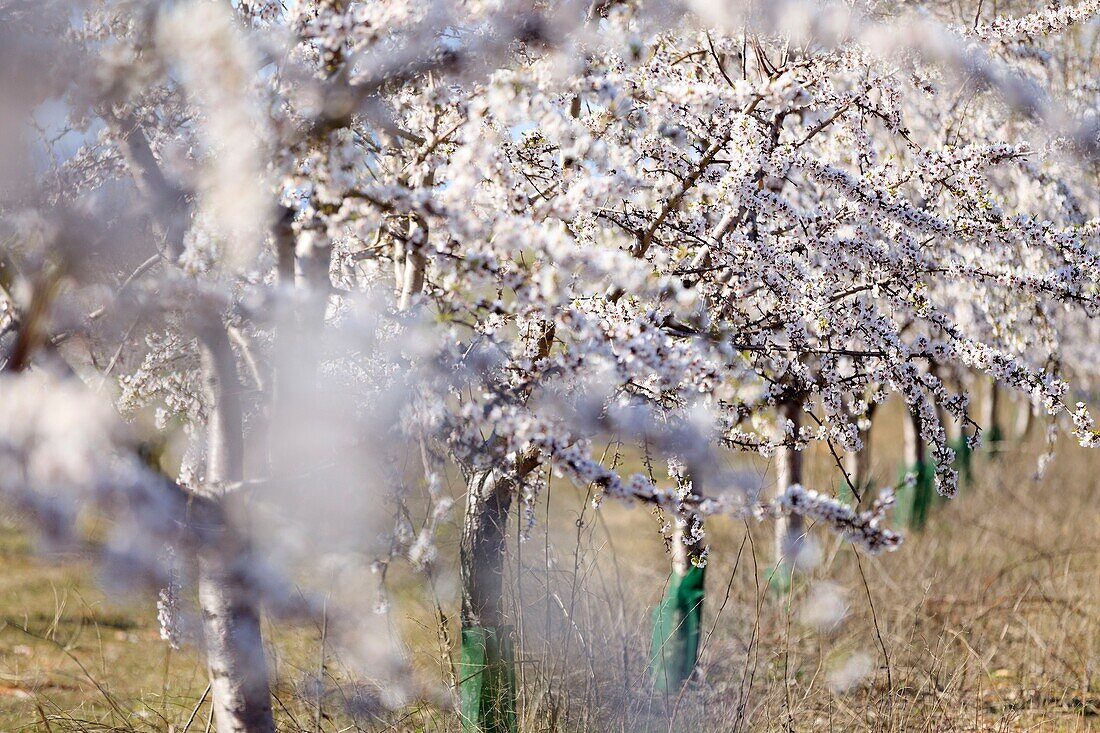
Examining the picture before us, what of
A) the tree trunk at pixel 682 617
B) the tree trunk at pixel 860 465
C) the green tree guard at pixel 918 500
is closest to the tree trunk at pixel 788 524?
the tree trunk at pixel 860 465

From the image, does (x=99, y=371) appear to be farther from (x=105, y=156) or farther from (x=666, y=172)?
(x=666, y=172)

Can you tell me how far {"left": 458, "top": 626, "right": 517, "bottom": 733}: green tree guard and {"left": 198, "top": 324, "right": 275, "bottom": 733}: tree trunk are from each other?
793 mm

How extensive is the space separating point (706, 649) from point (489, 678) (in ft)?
5.36

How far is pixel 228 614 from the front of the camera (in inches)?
125

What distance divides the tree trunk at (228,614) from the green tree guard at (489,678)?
0.79 metres

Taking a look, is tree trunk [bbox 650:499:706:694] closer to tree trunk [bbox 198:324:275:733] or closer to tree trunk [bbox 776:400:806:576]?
tree trunk [bbox 776:400:806:576]

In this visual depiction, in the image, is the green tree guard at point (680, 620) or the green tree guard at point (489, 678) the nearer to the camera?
the green tree guard at point (489, 678)

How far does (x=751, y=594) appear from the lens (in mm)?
6527

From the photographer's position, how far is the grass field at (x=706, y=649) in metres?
3.59

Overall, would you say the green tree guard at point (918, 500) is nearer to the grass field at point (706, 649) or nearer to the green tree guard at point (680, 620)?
the grass field at point (706, 649)

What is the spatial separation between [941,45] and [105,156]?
359cm

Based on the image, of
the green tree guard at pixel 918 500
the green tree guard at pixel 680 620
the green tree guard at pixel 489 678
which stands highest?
the green tree guard at pixel 918 500

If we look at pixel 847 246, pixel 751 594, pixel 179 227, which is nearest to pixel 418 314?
pixel 179 227

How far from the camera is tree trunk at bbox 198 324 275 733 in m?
3.13
